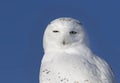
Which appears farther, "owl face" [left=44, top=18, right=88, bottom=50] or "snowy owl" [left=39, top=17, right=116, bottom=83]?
"owl face" [left=44, top=18, right=88, bottom=50]

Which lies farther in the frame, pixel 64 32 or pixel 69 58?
pixel 64 32

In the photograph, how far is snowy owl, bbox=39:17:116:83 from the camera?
35.3 m

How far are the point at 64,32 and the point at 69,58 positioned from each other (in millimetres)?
655

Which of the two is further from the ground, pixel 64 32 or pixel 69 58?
pixel 64 32

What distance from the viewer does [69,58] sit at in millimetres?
35688

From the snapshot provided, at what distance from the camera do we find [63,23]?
118ft

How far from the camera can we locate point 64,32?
36094mm

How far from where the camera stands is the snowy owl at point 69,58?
116 ft

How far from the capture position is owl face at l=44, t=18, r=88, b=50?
36062mm

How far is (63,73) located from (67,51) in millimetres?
757

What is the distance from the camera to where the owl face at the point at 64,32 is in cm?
3606

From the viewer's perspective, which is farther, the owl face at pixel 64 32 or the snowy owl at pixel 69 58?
the owl face at pixel 64 32

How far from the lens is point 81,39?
36.3 metres

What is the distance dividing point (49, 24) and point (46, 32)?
0.59ft
